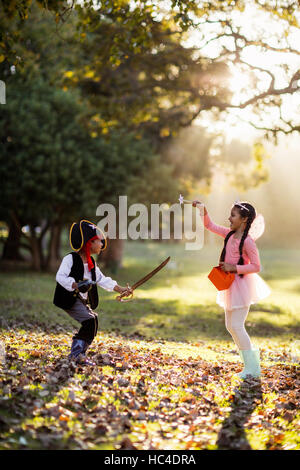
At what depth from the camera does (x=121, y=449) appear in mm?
5180

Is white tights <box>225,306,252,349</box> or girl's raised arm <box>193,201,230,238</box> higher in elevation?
girl's raised arm <box>193,201,230,238</box>

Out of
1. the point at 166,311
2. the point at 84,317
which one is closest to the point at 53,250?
the point at 166,311

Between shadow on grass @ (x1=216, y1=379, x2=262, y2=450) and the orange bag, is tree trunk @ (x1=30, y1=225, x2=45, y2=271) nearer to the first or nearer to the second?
the orange bag

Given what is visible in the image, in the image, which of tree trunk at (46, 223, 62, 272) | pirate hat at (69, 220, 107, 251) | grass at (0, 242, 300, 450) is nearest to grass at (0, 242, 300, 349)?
grass at (0, 242, 300, 450)

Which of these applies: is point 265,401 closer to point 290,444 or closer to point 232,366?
point 290,444

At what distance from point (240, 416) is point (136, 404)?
1.30m

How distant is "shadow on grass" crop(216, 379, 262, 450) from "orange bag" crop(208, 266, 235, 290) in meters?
1.48

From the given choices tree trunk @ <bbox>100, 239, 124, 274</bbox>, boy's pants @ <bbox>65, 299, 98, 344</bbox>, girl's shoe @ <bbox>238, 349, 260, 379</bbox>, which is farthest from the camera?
tree trunk @ <bbox>100, 239, 124, 274</bbox>

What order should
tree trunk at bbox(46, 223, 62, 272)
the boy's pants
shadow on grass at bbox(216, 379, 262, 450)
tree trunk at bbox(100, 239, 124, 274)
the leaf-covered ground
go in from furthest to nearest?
tree trunk at bbox(100, 239, 124, 274) < tree trunk at bbox(46, 223, 62, 272) < the boy's pants < shadow on grass at bbox(216, 379, 262, 450) < the leaf-covered ground

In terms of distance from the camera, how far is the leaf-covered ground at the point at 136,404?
211 inches

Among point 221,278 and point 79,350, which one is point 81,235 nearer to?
point 79,350

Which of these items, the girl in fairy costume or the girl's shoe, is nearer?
the girl in fairy costume

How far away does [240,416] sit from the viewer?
6418 mm

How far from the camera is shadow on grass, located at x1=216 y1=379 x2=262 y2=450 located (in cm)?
556
